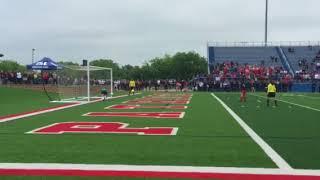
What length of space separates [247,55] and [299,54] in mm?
6435

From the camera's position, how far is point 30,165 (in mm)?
8922

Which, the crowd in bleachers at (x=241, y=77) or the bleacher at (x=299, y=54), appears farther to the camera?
the bleacher at (x=299, y=54)

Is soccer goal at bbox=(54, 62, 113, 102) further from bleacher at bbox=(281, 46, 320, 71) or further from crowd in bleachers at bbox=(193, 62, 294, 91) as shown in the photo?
bleacher at bbox=(281, 46, 320, 71)

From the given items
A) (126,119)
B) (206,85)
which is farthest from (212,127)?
(206,85)

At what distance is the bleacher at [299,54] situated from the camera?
2876 inches

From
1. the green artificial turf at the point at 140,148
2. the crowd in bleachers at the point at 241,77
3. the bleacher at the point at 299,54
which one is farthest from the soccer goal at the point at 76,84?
the bleacher at the point at 299,54

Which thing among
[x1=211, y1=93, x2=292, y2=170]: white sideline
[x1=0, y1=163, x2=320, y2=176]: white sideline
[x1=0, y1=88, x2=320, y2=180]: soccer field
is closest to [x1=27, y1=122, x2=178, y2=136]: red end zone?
[x1=0, y1=88, x2=320, y2=180]: soccer field

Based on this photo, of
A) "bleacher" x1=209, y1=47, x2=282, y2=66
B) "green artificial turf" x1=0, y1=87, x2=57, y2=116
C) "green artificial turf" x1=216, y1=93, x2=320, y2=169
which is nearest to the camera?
"green artificial turf" x1=216, y1=93, x2=320, y2=169

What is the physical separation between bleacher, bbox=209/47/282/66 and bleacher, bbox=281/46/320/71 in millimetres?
1439

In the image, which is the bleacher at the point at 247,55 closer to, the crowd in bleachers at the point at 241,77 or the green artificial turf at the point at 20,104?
the crowd in bleachers at the point at 241,77

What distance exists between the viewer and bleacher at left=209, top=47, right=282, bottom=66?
73938 millimetres

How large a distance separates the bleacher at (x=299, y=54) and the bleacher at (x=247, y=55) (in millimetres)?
1439

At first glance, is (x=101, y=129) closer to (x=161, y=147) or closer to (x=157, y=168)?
(x=161, y=147)

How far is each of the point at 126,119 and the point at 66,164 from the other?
8903mm
